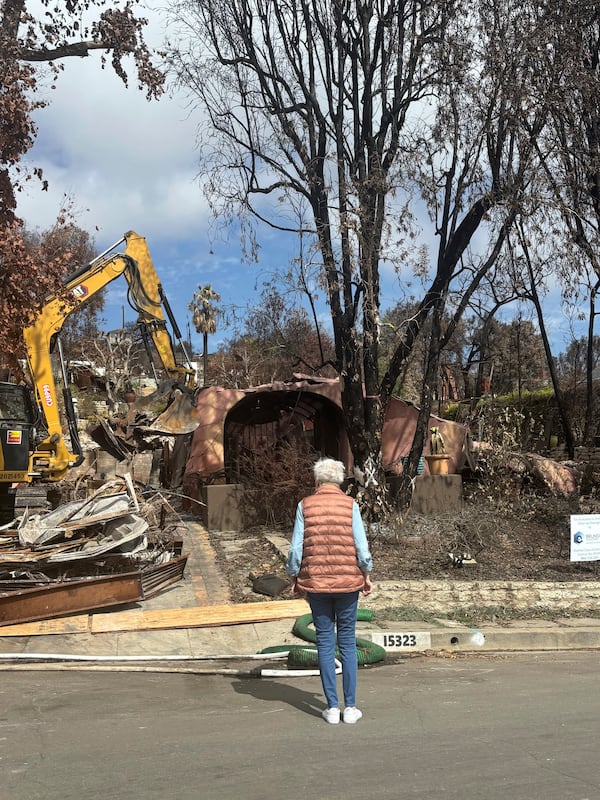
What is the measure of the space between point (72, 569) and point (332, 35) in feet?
30.8

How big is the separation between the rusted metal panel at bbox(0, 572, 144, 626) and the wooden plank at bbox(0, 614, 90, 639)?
2.8 inches

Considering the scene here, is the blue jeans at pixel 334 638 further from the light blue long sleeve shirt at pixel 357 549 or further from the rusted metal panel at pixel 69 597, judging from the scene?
the rusted metal panel at pixel 69 597

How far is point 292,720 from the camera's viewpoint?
4.95 meters

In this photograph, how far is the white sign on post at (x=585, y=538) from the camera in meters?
9.09

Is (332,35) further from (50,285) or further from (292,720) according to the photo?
(292,720)

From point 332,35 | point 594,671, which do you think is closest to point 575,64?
point 332,35

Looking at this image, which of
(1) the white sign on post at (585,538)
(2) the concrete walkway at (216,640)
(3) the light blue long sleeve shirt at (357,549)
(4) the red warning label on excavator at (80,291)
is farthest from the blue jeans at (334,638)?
(4) the red warning label on excavator at (80,291)

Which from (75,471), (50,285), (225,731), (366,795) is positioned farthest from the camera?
(75,471)

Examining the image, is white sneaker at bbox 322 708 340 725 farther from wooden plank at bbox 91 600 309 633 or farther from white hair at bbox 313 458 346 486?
wooden plank at bbox 91 600 309 633

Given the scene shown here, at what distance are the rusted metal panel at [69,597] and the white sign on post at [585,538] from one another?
5.35 meters

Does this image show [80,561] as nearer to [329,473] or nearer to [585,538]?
[329,473]

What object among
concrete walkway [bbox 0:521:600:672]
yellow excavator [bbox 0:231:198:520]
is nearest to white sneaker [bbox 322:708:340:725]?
concrete walkway [bbox 0:521:600:672]

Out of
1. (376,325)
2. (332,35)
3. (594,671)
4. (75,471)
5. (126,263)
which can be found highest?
(332,35)

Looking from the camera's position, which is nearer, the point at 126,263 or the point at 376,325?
the point at 376,325
